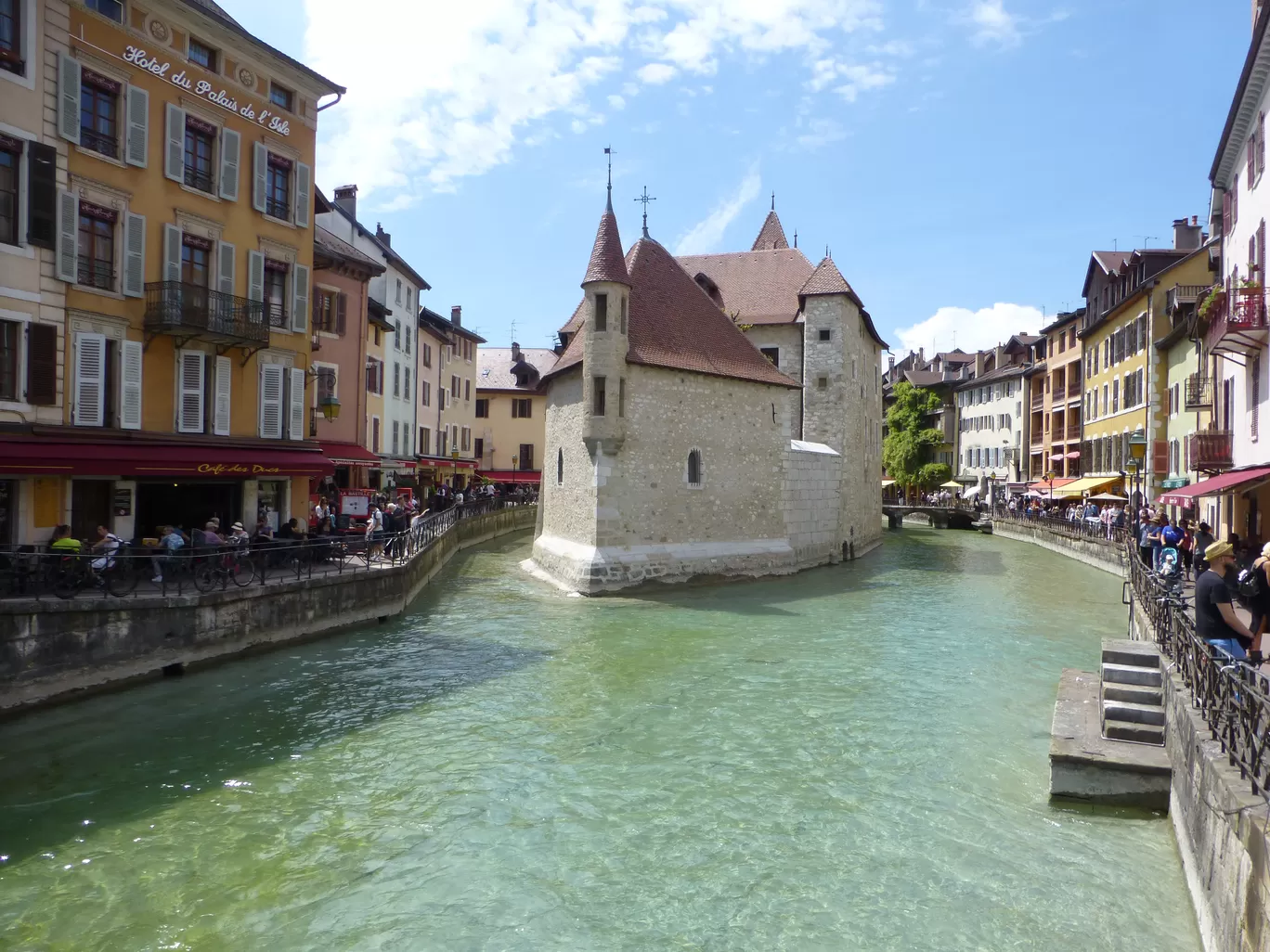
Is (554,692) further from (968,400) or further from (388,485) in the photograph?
(968,400)

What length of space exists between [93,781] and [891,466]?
194 ft

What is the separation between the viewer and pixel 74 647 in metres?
11.7

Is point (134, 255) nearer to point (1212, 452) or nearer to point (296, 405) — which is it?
point (296, 405)

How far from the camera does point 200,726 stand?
11.1m

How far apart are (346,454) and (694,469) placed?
947cm

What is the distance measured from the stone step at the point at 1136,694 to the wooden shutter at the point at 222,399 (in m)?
15.9

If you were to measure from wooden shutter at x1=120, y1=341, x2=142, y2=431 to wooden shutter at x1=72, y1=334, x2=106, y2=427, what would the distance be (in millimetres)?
312

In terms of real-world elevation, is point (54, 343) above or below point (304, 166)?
below

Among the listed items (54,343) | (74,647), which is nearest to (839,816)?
(74,647)

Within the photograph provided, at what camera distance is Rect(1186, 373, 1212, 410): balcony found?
79.0ft

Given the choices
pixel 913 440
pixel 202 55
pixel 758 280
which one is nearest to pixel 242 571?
pixel 202 55

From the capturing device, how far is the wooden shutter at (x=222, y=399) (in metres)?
17.5

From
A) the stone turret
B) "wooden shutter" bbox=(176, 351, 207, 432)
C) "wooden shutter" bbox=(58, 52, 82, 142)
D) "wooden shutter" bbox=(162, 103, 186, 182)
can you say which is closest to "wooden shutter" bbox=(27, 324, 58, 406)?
"wooden shutter" bbox=(176, 351, 207, 432)

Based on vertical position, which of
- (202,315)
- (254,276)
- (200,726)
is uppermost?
(254,276)
